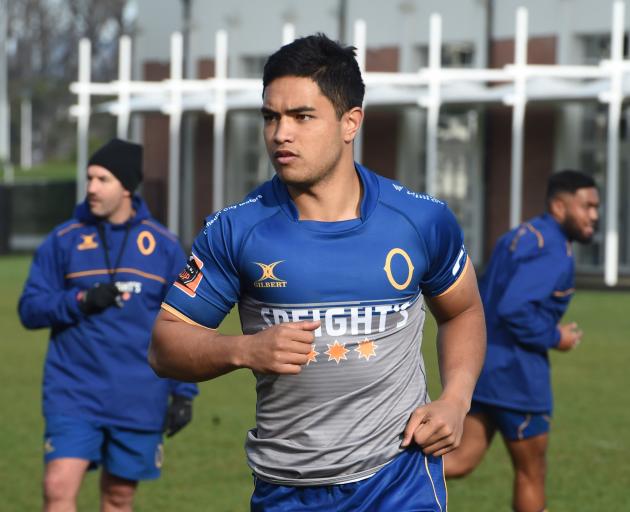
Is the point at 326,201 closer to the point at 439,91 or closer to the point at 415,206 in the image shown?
the point at 415,206

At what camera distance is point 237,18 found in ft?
127

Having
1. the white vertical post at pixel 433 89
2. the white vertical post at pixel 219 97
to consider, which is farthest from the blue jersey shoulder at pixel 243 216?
the white vertical post at pixel 219 97

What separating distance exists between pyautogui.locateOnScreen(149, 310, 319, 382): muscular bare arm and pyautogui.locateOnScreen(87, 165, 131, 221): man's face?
294 cm

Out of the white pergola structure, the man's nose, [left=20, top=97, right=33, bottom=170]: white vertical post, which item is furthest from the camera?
[left=20, top=97, right=33, bottom=170]: white vertical post

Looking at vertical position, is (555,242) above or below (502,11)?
below

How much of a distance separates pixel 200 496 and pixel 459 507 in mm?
1717

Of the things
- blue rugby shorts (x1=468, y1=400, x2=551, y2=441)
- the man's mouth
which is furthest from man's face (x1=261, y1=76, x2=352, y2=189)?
blue rugby shorts (x1=468, y1=400, x2=551, y2=441)

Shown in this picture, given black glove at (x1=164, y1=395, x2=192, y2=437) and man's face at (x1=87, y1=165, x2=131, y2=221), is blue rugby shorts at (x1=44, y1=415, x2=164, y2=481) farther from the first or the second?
man's face at (x1=87, y1=165, x2=131, y2=221)

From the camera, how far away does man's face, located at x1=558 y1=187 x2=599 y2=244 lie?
8.10 metres

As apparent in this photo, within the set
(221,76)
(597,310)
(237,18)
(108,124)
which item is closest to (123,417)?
(597,310)

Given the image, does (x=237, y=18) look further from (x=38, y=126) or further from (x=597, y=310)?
(x=38, y=126)

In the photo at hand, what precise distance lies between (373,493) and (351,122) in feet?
3.92

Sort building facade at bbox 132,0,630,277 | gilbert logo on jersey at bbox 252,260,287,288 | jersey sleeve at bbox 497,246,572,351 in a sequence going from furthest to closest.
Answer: building facade at bbox 132,0,630,277
jersey sleeve at bbox 497,246,572,351
gilbert logo on jersey at bbox 252,260,287,288

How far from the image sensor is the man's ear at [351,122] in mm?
4562
